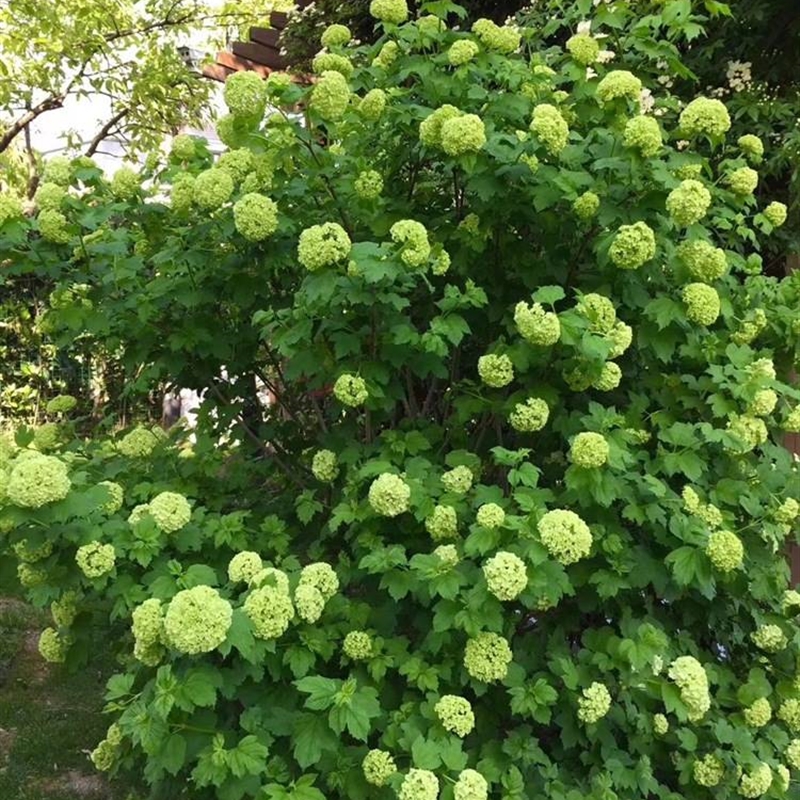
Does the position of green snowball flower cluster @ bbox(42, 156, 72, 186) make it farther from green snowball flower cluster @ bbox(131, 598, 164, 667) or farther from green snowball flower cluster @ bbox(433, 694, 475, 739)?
green snowball flower cluster @ bbox(433, 694, 475, 739)

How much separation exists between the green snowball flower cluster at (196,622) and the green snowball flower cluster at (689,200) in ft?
5.30

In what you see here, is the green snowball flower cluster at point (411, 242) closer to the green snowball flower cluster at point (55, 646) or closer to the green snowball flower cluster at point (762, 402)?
the green snowball flower cluster at point (762, 402)

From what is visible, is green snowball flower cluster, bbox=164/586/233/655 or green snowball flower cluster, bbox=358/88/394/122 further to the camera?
green snowball flower cluster, bbox=358/88/394/122

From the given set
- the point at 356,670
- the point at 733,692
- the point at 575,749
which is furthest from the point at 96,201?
the point at 733,692

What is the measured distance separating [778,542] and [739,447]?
464 mm

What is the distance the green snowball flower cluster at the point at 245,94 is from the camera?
7.95 feet

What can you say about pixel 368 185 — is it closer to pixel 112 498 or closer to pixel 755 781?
pixel 112 498

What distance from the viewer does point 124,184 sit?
115 inches

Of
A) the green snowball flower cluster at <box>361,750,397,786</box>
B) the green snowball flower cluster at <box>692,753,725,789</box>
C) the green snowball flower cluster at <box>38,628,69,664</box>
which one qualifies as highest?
the green snowball flower cluster at <box>361,750,397,786</box>

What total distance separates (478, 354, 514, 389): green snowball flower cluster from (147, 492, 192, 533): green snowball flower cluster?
0.95 m

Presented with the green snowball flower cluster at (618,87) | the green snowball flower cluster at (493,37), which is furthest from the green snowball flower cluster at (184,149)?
the green snowball flower cluster at (618,87)

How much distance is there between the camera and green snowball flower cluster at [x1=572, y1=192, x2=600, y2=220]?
95.0 inches

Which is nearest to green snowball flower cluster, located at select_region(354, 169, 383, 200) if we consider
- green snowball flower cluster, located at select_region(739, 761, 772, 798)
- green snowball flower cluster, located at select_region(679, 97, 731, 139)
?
green snowball flower cluster, located at select_region(679, 97, 731, 139)

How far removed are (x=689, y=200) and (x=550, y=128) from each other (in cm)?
45
